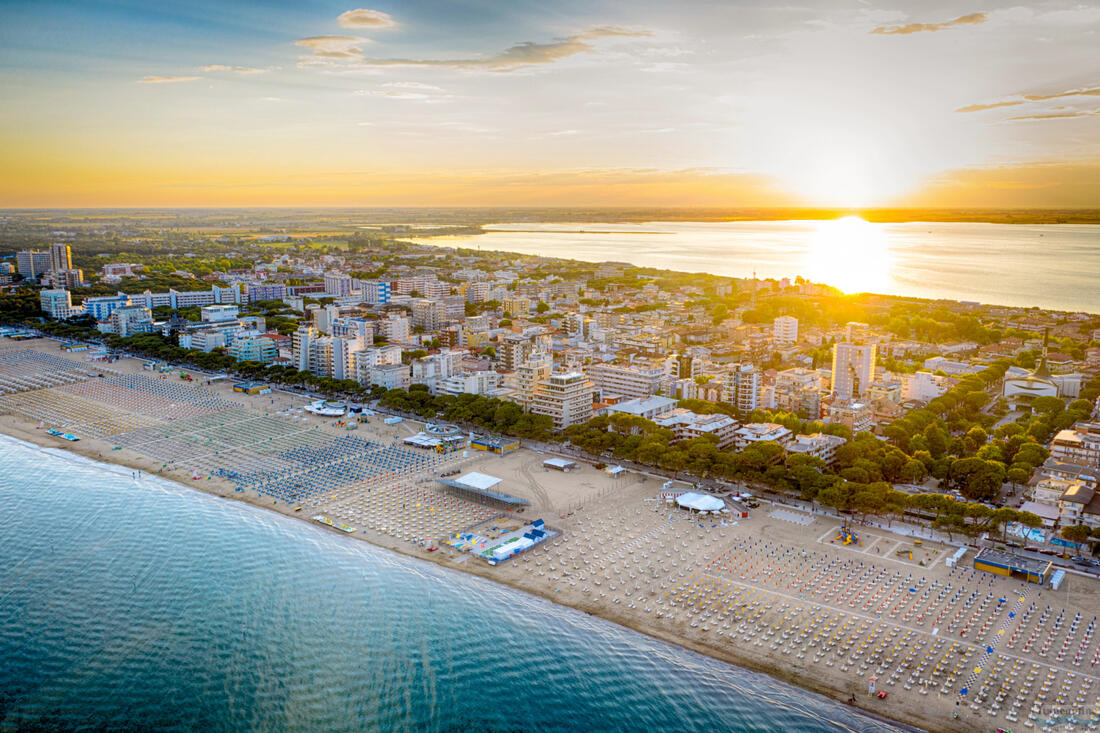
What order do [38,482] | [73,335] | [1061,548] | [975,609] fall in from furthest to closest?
[73,335] < [38,482] < [1061,548] < [975,609]

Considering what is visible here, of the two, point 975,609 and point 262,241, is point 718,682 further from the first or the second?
point 262,241

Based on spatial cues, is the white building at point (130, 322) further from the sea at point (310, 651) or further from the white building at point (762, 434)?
the white building at point (762, 434)

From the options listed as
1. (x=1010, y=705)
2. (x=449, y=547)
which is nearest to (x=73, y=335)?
(x=449, y=547)

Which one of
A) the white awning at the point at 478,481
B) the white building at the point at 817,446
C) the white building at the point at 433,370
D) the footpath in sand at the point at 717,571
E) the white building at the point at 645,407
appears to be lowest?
the footpath in sand at the point at 717,571

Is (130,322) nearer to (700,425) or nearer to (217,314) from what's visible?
(217,314)

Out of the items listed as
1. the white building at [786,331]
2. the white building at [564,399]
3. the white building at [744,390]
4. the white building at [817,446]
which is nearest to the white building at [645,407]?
the white building at [564,399]

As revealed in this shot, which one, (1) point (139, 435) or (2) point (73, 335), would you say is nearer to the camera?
(1) point (139, 435)
